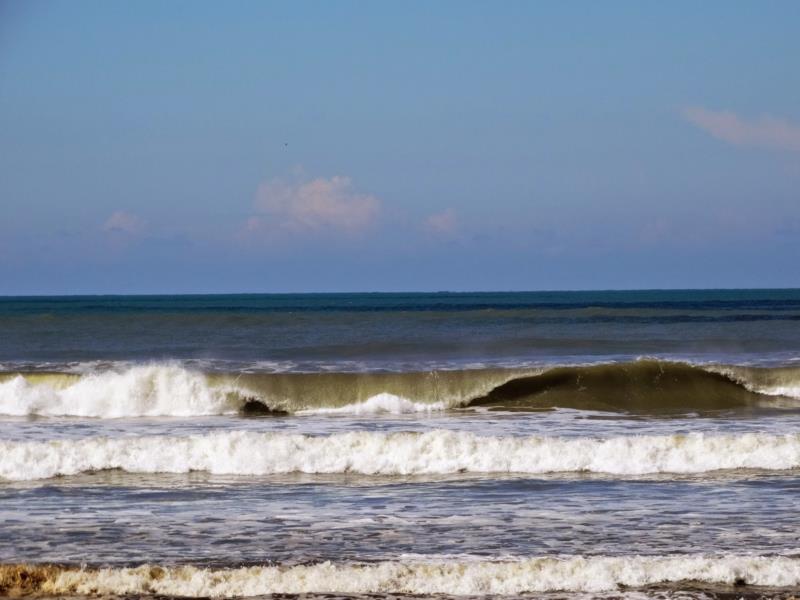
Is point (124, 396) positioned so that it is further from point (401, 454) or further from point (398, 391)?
point (401, 454)

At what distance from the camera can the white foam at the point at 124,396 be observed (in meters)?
19.7

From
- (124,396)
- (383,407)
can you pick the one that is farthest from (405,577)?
(124,396)

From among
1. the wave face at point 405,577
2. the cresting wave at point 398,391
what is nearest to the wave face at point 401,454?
the wave face at point 405,577

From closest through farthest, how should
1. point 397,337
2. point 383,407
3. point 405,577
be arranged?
point 405,577 < point 383,407 < point 397,337

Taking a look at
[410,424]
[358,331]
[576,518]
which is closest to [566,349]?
[358,331]

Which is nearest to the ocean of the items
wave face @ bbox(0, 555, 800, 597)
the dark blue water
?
wave face @ bbox(0, 555, 800, 597)

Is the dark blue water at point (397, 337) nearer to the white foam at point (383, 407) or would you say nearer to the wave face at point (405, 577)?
the white foam at point (383, 407)

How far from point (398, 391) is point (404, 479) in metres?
8.74

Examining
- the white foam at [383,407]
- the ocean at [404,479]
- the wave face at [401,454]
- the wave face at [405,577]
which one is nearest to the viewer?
the wave face at [405,577]

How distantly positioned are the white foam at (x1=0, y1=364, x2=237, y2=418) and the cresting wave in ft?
0.06

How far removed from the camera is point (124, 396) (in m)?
20.1

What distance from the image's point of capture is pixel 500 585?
285 inches

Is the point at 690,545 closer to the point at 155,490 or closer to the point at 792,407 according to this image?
the point at 155,490

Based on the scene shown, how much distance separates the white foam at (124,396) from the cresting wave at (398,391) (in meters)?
0.02
